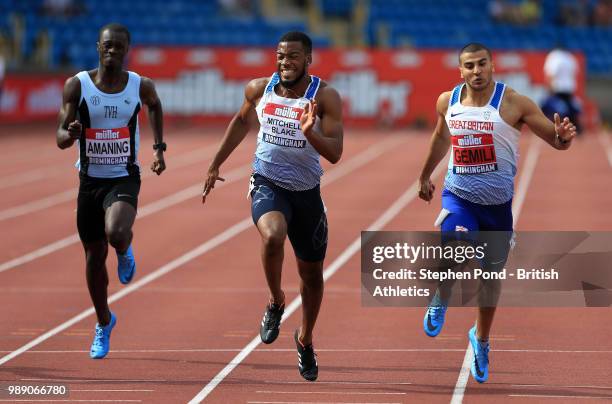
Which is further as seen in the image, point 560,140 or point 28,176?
point 28,176

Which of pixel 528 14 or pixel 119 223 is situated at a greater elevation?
pixel 119 223

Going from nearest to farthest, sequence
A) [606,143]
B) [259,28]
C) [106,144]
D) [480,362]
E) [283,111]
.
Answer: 1. [283,111]
2. [480,362]
3. [106,144]
4. [606,143]
5. [259,28]

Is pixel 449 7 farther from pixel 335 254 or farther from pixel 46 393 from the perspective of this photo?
pixel 46 393

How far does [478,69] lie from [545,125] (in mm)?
506

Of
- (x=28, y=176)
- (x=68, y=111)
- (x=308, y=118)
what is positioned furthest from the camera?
(x=28, y=176)

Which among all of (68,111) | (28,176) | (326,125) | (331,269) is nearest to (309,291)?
(326,125)

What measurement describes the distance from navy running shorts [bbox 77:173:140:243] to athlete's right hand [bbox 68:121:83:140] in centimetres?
69

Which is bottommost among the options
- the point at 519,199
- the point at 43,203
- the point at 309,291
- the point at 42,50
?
the point at 42,50

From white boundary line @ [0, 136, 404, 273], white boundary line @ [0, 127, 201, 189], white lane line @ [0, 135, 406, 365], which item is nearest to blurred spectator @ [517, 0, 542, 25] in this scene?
white boundary line @ [0, 136, 404, 273]

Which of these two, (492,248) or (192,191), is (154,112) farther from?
(192,191)

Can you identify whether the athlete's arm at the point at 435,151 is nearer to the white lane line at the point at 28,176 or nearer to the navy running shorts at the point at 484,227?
the navy running shorts at the point at 484,227

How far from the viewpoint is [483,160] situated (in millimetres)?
8125

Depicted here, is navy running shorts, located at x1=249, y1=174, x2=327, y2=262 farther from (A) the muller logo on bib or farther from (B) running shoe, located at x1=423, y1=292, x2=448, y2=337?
(B) running shoe, located at x1=423, y1=292, x2=448, y2=337

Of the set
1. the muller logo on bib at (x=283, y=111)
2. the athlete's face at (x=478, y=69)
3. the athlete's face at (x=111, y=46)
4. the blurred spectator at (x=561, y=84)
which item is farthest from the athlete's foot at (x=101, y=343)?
the blurred spectator at (x=561, y=84)
